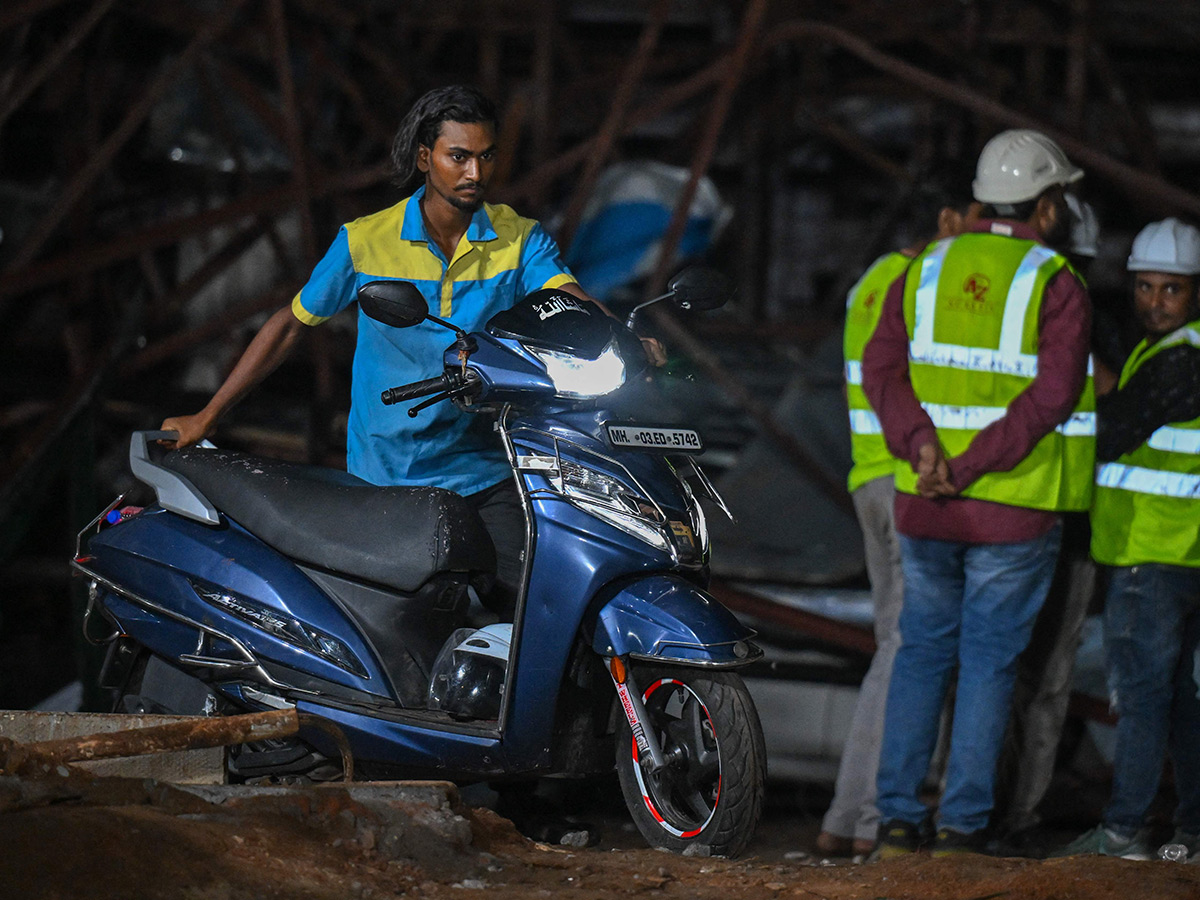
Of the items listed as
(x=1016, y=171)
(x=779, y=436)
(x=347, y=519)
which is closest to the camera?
(x=347, y=519)

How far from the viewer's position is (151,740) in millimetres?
2947

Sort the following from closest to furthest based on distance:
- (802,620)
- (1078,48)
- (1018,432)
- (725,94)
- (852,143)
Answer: (1018,432), (802,620), (725,94), (1078,48), (852,143)

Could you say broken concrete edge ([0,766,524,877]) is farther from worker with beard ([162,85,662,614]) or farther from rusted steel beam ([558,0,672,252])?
rusted steel beam ([558,0,672,252])

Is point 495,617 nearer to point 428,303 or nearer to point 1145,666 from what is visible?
point 428,303

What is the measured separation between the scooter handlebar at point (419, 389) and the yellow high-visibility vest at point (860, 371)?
168 centimetres

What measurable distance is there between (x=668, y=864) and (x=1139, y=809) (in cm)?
177

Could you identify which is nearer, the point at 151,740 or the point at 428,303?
the point at 151,740

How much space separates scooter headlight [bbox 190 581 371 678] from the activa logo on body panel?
0.92 m

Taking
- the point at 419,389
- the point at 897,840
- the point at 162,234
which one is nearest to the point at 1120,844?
the point at 897,840

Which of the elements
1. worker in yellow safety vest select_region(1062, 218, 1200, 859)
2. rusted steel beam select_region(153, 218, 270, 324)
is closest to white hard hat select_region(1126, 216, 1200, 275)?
worker in yellow safety vest select_region(1062, 218, 1200, 859)

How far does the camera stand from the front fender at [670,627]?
3072mm

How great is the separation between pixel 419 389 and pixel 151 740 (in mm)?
927

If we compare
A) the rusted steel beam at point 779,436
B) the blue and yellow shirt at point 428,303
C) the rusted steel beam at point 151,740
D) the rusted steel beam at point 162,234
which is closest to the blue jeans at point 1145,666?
the rusted steel beam at point 779,436

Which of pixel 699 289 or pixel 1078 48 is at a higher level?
pixel 1078 48
